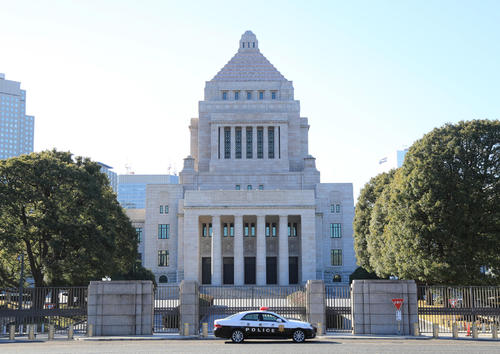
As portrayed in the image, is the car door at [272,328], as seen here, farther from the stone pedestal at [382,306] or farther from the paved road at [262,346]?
the stone pedestal at [382,306]

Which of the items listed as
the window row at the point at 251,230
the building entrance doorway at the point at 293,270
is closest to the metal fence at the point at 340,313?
the building entrance doorway at the point at 293,270

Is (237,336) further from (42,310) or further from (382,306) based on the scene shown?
(42,310)

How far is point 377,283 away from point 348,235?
49.9 metres

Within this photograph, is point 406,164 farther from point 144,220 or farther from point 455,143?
point 144,220

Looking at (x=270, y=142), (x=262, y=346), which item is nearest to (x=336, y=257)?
(x=270, y=142)

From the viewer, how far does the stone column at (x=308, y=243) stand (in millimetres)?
73062

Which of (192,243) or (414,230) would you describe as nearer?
(414,230)

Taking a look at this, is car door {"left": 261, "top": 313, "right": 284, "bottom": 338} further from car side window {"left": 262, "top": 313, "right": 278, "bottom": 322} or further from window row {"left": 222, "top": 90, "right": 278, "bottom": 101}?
window row {"left": 222, "top": 90, "right": 278, "bottom": 101}

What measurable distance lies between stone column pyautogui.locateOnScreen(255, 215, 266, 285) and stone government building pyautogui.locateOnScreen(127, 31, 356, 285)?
128 mm

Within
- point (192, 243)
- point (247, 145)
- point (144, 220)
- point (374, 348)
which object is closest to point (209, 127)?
point (247, 145)

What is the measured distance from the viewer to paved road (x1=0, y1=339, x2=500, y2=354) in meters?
24.6

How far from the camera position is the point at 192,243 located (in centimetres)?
7375

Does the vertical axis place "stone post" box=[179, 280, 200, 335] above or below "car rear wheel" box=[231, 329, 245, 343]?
above

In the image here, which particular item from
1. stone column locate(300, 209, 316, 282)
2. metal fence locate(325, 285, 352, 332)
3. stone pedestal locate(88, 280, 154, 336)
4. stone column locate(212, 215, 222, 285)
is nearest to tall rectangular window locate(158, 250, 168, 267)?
stone column locate(212, 215, 222, 285)
